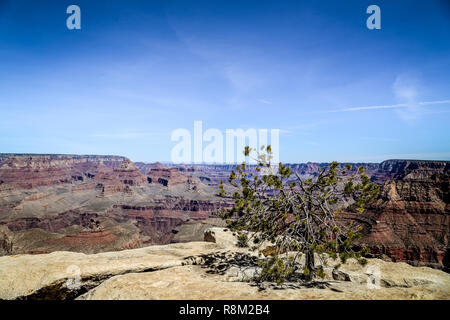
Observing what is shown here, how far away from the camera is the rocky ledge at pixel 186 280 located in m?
8.00

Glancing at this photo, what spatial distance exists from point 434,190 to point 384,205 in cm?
1491

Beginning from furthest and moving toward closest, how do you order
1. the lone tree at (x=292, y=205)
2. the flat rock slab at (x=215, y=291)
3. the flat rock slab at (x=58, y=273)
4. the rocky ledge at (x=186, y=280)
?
the lone tree at (x=292, y=205), the flat rock slab at (x=58, y=273), the rocky ledge at (x=186, y=280), the flat rock slab at (x=215, y=291)

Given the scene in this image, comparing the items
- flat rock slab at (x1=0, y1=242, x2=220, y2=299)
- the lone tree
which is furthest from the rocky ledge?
the lone tree

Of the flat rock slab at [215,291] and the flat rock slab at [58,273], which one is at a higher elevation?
the flat rock slab at [215,291]

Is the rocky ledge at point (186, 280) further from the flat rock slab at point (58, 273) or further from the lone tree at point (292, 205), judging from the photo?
the lone tree at point (292, 205)

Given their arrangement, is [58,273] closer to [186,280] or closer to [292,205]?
[186,280]

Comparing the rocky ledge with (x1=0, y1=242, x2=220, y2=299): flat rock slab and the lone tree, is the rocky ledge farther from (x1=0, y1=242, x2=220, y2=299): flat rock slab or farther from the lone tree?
the lone tree

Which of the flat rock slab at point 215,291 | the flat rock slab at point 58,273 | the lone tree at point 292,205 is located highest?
the lone tree at point 292,205

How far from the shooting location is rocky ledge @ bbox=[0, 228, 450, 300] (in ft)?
26.2

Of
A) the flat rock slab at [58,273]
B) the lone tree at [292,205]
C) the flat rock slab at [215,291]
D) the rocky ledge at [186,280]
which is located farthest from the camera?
the lone tree at [292,205]

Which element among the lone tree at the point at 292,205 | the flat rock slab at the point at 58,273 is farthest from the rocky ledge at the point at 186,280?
the lone tree at the point at 292,205

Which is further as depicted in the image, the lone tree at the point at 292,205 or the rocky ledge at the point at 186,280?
the lone tree at the point at 292,205
